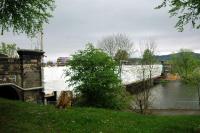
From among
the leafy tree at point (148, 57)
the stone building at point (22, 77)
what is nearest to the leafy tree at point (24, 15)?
the stone building at point (22, 77)

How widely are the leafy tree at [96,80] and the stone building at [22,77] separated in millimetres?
3038

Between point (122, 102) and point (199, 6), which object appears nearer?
point (199, 6)

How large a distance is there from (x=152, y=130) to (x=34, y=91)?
565 inches

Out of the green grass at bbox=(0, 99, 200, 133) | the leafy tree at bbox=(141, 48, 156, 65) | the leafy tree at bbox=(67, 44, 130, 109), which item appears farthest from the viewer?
the leafy tree at bbox=(141, 48, 156, 65)

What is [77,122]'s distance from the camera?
655 inches

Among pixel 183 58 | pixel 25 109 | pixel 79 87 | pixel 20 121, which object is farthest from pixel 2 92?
pixel 183 58

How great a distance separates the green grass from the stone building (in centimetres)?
699

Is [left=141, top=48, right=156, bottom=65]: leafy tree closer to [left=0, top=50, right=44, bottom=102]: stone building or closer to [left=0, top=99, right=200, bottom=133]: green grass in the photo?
[left=0, top=50, right=44, bottom=102]: stone building

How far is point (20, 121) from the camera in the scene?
648 inches

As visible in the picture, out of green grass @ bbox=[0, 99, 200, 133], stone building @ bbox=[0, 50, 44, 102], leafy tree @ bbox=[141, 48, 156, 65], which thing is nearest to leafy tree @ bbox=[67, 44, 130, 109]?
stone building @ bbox=[0, 50, 44, 102]

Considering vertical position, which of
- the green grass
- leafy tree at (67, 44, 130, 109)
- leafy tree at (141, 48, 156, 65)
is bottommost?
the green grass

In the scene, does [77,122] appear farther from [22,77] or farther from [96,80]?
[22,77]

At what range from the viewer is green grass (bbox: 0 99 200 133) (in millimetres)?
15656

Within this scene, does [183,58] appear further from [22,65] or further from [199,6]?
[199,6]
